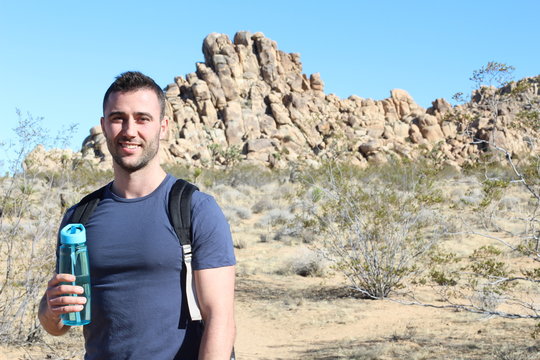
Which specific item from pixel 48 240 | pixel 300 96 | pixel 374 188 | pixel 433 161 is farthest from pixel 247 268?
pixel 300 96

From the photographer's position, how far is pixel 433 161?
33.3 ft

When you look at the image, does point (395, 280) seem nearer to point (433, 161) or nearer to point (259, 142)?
point (433, 161)

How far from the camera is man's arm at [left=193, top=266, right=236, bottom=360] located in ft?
5.90

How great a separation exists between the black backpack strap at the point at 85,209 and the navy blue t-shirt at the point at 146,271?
74 millimetres

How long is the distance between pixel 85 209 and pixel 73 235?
262 mm

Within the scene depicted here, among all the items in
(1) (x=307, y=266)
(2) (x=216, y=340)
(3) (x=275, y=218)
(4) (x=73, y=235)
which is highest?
(3) (x=275, y=218)

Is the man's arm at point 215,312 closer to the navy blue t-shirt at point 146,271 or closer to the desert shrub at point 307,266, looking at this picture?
the navy blue t-shirt at point 146,271

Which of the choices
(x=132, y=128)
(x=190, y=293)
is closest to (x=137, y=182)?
(x=132, y=128)

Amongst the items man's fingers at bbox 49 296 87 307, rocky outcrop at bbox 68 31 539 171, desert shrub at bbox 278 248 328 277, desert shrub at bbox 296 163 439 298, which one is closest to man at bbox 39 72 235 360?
man's fingers at bbox 49 296 87 307

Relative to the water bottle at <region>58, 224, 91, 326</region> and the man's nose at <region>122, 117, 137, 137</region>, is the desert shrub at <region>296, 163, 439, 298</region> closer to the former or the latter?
the man's nose at <region>122, 117, 137, 137</region>

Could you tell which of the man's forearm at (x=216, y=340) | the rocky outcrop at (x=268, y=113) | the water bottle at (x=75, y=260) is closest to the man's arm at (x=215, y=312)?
the man's forearm at (x=216, y=340)

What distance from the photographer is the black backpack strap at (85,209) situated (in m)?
2.00

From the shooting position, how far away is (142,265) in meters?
1.86

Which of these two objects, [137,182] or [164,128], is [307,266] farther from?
[137,182]
